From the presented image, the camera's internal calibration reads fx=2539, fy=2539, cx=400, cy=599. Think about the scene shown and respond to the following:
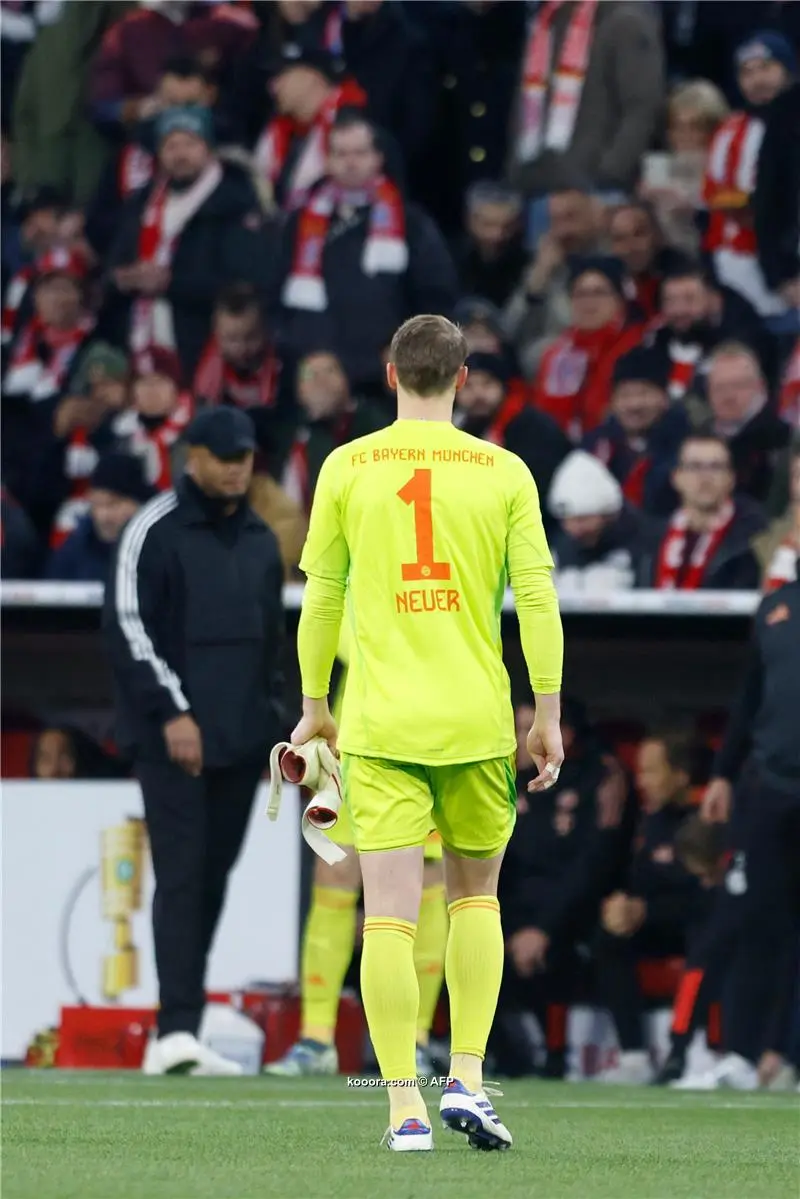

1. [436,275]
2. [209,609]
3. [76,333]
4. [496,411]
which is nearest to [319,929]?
[209,609]

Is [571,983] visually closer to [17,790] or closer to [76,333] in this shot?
[17,790]

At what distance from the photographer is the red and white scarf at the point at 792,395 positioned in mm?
11227

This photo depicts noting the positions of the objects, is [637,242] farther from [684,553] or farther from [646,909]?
[646,909]

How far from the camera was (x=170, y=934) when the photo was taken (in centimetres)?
845

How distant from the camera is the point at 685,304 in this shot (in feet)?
38.4

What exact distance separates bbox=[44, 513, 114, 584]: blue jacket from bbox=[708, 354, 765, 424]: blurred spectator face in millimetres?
2755

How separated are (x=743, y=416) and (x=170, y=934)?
4.05 metres

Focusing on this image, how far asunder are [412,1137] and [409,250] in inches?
289

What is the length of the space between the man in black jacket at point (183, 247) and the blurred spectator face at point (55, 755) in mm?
2713

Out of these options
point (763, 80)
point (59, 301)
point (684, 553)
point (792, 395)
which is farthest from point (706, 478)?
point (59, 301)

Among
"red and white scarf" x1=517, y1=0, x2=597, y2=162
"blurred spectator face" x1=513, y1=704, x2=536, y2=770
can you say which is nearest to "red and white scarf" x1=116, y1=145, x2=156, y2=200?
"red and white scarf" x1=517, y1=0, x2=597, y2=162

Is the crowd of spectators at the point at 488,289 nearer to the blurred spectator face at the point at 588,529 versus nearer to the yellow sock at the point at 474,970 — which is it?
the blurred spectator face at the point at 588,529

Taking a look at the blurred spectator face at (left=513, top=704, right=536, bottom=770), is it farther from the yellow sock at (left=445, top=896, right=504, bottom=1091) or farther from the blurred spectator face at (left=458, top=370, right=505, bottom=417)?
the yellow sock at (left=445, top=896, right=504, bottom=1091)

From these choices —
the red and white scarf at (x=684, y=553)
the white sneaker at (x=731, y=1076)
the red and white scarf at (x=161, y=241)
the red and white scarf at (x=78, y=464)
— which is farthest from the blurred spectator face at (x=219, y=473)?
the red and white scarf at (x=161, y=241)
